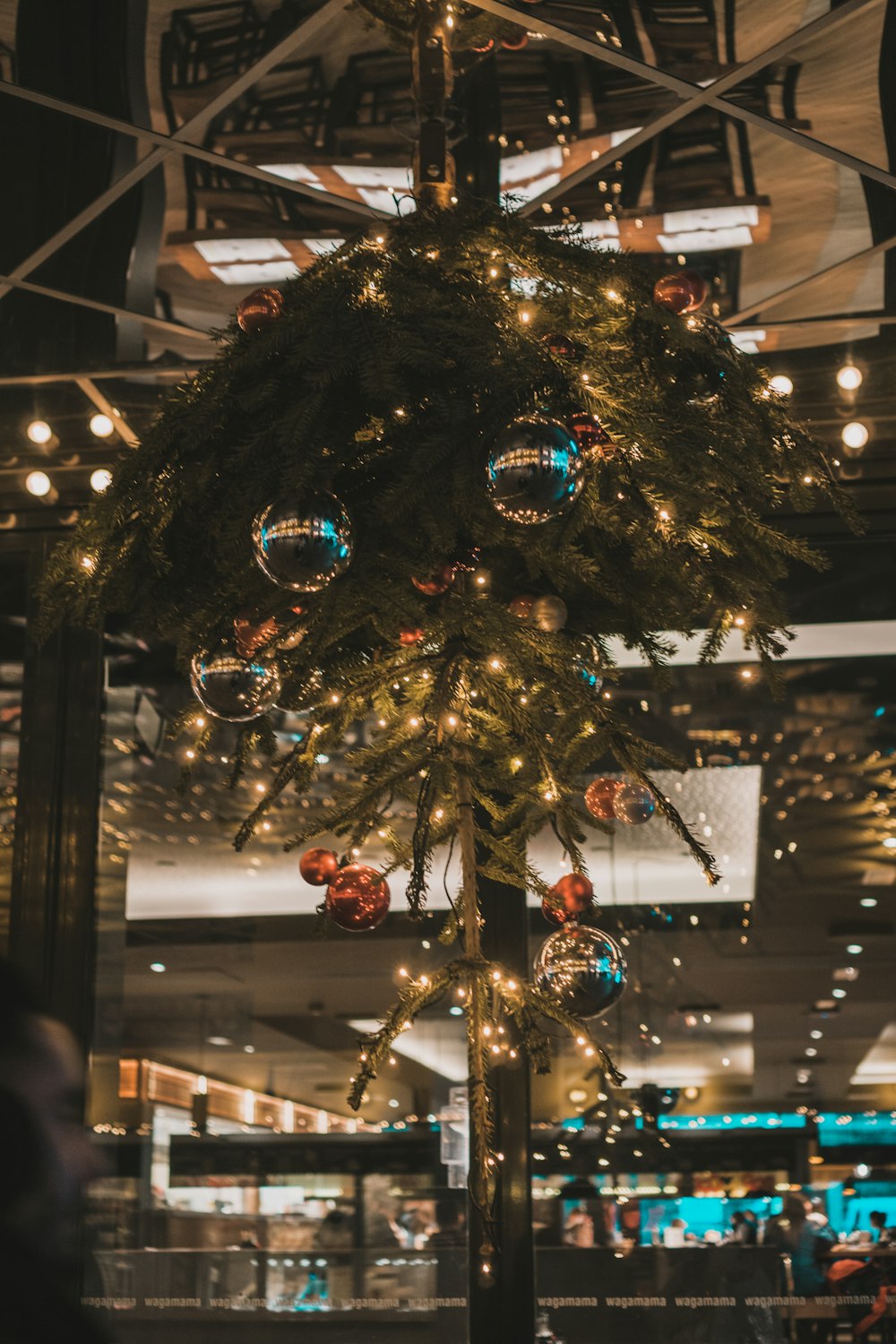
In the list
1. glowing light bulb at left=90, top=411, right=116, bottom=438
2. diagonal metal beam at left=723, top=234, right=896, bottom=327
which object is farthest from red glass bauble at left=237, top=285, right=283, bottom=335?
glowing light bulb at left=90, top=411, right=116, bottom=438

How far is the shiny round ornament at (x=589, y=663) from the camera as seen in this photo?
265cm

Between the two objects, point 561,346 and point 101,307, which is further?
point 101,307

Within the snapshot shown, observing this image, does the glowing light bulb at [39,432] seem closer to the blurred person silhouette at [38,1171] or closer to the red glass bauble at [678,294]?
the red glass bauble at [678,294]

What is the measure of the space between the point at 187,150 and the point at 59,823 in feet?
7.34

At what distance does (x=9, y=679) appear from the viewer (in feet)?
17.0

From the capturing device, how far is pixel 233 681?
2725mm

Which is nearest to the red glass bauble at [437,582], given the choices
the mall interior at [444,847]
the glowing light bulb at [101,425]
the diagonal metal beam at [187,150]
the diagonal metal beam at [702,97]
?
the diagonal metal beam at [702,97]

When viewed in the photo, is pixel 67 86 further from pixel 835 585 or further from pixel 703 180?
pixel 835 585

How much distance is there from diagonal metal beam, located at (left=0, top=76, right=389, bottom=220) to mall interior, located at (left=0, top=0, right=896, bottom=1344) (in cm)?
1

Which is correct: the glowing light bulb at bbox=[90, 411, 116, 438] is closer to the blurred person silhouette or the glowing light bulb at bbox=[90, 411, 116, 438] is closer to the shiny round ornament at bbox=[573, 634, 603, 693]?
the shiny round ornament at bbox=[573, 634, 603, 693]

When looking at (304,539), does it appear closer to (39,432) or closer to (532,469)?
(532,469)

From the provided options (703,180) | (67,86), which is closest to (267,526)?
(67,86)

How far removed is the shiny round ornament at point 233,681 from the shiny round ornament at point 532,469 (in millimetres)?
637

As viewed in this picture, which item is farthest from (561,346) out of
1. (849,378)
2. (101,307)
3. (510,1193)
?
(510,1193)
